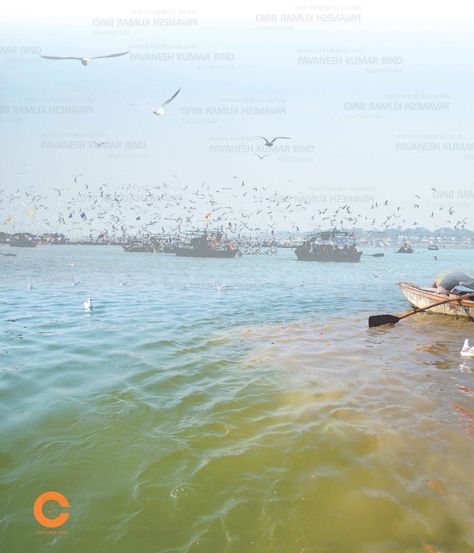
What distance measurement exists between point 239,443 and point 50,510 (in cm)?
281

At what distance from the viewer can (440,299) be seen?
1711 centimetres

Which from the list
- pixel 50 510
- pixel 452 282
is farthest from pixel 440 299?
pixel 50 510

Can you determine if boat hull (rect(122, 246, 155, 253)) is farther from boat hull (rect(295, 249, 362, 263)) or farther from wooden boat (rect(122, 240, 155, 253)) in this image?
boat hull (rect(295, 249, 362, 263))

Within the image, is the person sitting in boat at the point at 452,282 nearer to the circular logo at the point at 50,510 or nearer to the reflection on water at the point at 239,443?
the reflection on water at the point at 239,443

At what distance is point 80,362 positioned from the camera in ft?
35.0

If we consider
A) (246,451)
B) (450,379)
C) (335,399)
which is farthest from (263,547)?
(450,379)

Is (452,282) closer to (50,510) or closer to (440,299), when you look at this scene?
(440,299)

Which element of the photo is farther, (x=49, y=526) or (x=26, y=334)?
(x=26, y=334)

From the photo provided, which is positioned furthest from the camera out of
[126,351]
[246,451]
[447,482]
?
[126,351]

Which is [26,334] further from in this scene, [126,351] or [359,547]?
[359,547]

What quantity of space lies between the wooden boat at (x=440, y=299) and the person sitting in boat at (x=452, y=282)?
398 mm

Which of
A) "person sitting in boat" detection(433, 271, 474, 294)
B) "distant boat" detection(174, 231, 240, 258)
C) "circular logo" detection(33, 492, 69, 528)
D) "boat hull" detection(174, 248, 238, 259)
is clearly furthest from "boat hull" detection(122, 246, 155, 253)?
"circular logo" detection(33, 492, 69, 528)

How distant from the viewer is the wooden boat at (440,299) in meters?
16.1

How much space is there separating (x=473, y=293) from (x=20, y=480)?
16.9m
